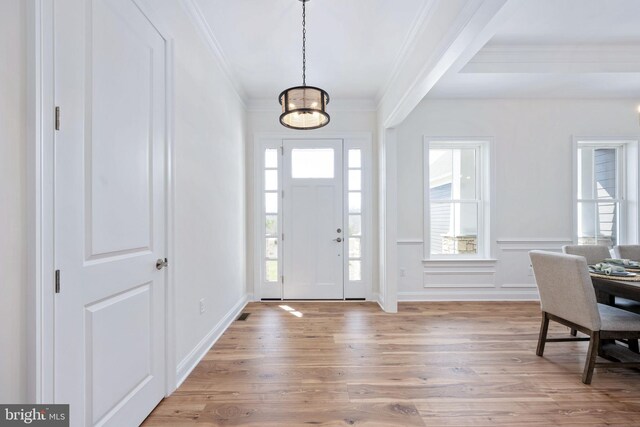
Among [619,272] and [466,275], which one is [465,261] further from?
[619,272]

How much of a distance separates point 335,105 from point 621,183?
4235 millimetres

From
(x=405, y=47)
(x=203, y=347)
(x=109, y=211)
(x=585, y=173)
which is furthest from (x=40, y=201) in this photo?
(x=585, y=173)

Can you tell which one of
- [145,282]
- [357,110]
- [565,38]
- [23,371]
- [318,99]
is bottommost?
[23,371]

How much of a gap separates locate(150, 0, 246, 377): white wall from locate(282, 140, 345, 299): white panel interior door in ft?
2.71

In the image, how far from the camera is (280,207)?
4.06m

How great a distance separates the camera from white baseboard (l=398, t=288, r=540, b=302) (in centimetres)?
402

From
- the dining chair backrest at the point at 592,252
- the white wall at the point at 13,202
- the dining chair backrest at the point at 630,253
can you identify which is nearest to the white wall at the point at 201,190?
the white wall at the point at 13,202

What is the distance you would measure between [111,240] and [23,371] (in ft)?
1.88

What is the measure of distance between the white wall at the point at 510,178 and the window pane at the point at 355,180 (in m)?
0.56

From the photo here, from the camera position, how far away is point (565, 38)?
2.80 metres

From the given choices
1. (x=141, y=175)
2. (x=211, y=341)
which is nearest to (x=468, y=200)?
(x=211, y=341)

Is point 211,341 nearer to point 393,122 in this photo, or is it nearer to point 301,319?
point 301,319

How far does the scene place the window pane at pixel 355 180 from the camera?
13.4 feet

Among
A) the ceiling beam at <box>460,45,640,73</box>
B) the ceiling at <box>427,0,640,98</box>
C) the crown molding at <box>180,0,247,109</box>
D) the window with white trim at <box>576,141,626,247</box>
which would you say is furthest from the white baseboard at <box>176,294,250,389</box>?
the window with white trim at <box>576,141,626,247</box>
